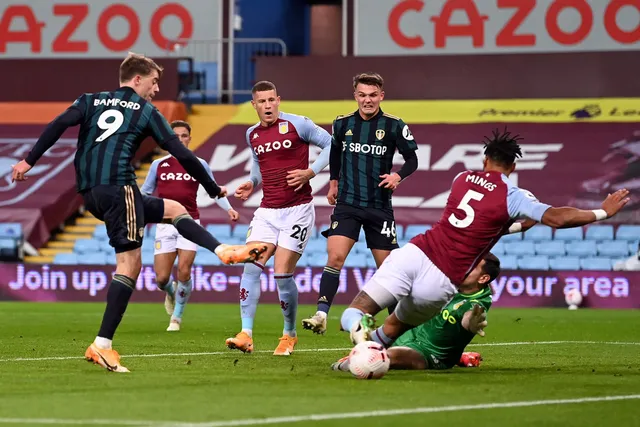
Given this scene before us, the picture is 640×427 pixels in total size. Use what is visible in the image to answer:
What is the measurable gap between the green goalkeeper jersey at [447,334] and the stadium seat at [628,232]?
545 inches

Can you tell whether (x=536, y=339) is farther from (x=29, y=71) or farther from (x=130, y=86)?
(x=29, y=71)

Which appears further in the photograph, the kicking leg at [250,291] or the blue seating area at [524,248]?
the blue seating area at [524,248]

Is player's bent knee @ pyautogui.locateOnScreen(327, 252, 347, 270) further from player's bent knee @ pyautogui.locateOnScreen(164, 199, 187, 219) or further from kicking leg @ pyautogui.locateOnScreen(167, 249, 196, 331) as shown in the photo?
kicking leg @ pyautogui.locateOnScreen(167, 249, 196, 331)

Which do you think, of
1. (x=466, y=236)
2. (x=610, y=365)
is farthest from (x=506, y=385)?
(x=610, y=365)

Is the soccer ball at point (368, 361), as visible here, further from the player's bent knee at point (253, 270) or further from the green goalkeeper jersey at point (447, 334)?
the player's bent knee at point (253, 270)

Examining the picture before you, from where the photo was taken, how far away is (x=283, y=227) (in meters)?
10.1

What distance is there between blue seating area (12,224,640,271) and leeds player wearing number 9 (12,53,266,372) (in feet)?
41.5

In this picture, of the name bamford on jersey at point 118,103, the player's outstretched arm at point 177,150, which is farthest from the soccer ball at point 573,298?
the name bamford on jersey at point 118,103

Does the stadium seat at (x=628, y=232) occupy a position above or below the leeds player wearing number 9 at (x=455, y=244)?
below

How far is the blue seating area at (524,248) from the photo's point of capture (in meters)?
21.2

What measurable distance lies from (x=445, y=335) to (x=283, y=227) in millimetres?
2193

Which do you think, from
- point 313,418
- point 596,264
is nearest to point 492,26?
point 596,264

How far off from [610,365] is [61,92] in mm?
20500

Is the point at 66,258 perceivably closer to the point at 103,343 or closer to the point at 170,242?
the point at 170,242
